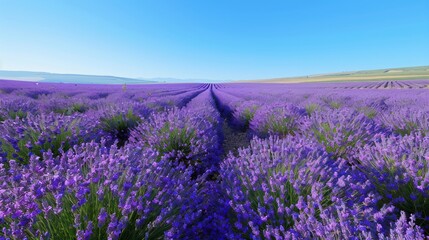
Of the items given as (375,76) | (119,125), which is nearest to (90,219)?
(119,125)

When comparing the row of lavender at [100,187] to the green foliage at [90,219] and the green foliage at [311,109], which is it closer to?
the green foliage at [90,219]

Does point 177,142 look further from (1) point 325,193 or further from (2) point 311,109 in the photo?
(2) point 311,109

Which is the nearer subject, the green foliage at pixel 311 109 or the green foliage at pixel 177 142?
the green foliage at pixel 177 142

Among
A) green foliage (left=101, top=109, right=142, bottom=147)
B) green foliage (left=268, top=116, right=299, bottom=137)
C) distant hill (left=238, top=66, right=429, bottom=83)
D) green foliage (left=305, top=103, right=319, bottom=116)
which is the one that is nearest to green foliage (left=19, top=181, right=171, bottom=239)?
green foliage (left=101, top=109, right=142, bottom=147)

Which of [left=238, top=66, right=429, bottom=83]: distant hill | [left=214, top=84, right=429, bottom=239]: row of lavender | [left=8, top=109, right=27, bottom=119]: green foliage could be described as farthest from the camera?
[left=238, top=66, right=429, bottom=83]: distant hill

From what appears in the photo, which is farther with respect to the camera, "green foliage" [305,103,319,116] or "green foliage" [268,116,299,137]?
"green foliage" [305,103,319,116]

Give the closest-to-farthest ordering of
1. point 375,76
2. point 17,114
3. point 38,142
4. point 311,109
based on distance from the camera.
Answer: point 38,142, point 17,114, point 311,109, point 375,76

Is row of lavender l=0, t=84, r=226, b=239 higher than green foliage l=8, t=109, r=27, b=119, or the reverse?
green foliage l=8, t=109, r=27, b=119

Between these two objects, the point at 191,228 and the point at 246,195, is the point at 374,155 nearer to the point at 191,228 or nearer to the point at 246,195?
the point at 246,195

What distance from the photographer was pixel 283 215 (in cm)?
146

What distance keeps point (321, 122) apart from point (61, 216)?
123 inches

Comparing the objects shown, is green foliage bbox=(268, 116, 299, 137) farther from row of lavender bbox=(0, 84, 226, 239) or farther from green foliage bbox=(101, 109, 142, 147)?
green foliage bbox=(101, 109, 142, 147)

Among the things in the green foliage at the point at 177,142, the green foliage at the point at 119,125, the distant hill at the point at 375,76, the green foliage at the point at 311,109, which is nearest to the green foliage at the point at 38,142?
the green foliage at the point at 177,142

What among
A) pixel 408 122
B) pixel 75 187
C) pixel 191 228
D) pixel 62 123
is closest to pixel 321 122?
pixel 408 122
